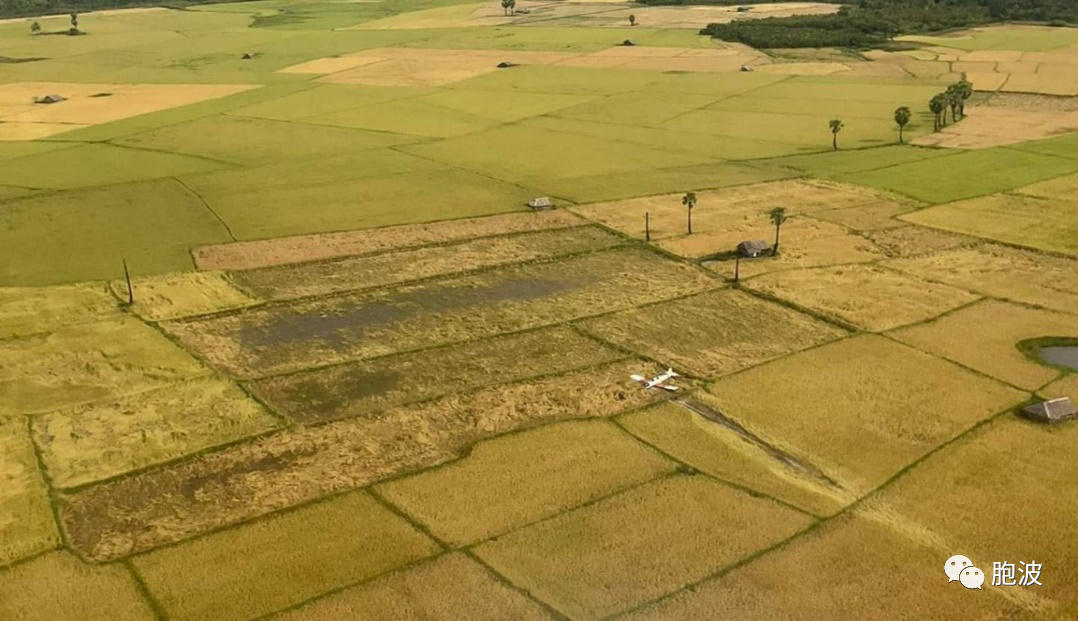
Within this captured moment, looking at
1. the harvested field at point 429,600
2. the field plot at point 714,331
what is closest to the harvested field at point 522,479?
the harvested field at point 429,600

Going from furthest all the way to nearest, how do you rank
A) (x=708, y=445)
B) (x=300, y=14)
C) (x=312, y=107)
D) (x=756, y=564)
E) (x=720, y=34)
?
(x=300, y=14) → (x=720, y=34) → (x=312, y=107) → (x=708, y=445) → (x=756, y=564)

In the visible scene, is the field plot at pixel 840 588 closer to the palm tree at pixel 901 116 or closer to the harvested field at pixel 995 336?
the harvested field at pixel 995 336

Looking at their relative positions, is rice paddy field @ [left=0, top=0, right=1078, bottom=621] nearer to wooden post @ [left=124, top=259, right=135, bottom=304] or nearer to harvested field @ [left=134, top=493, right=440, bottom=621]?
harvested field @ [left=134, top=493, right=440, bottom=621]

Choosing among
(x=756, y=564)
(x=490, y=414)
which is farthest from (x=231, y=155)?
(x=756, y=564)

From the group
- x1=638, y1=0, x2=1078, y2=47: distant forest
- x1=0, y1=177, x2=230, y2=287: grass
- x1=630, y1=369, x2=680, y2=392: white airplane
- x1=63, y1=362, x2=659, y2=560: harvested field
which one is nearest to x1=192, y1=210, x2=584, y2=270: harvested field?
x1=0, y1=177, x2=230, y2=287: grass

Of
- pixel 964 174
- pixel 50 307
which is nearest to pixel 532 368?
pixel 50 307

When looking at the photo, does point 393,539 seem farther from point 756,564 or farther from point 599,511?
point 756,564
